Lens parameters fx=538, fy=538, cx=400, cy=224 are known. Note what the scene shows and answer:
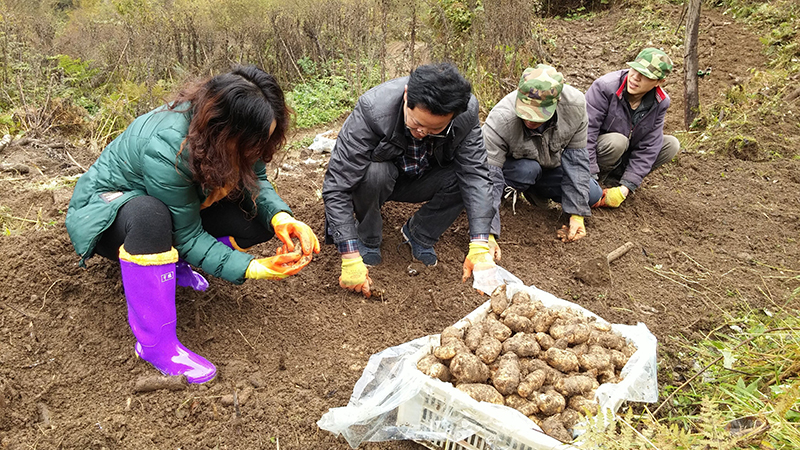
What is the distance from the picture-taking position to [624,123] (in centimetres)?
359

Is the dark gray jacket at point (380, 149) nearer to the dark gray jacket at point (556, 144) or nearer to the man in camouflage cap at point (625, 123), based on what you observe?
the dark gray jacket at point (556, 144)

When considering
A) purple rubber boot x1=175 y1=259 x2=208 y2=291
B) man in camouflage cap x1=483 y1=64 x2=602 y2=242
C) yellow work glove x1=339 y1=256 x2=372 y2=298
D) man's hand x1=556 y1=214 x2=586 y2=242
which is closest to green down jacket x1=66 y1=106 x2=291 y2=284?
purple rubber boot x1=175 y1=259 x2=208 y2=291

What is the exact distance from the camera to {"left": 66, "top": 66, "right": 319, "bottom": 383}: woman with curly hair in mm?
1785

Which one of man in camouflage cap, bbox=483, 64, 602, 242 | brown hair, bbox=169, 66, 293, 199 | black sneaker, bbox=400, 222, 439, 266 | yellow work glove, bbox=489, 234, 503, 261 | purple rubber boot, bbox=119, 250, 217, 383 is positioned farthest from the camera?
black sneaker, bbox=400, 222, 439, 266

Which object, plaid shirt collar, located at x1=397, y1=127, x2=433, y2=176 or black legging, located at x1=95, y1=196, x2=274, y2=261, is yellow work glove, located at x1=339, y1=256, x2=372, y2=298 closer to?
plaid shirt collar, located at x1=397, y1=127, x2=433, y2=176

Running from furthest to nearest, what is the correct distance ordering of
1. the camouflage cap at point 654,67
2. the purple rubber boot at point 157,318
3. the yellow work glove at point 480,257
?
the camouflage cap at point 654,67 < the yellow work glove at point 480,257 < the purple rubber boot at point 157,318

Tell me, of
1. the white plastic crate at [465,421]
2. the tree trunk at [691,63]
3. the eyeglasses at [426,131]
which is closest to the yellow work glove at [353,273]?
the eyeglasses at [426,131]

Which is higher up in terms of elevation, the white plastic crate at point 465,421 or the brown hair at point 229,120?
the brown hair at point 229,120

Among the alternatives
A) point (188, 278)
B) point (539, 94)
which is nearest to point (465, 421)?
point (188, 278)

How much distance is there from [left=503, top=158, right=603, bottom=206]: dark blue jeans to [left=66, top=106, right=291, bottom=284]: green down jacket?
1758 millimetres

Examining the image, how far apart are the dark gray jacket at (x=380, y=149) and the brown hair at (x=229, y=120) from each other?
580 mm

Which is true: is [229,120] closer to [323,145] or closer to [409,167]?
[409,167]

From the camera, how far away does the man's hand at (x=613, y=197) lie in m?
3.55

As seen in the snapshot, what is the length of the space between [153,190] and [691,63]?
4715 mm
